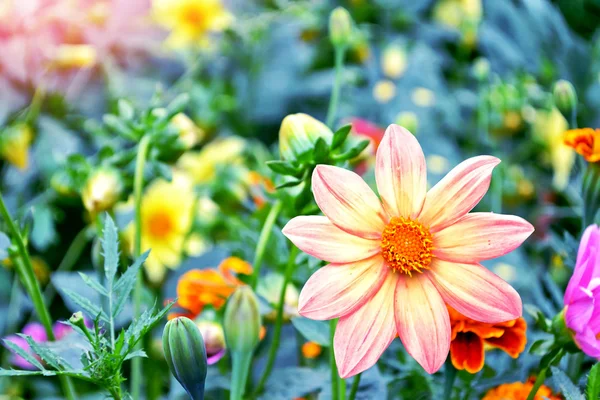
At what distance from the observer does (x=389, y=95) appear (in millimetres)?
965

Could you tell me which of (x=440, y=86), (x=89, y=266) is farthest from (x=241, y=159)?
(x=440, y=86)

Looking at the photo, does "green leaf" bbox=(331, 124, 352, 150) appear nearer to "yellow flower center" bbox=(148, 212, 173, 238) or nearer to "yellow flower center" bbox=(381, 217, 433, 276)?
"yellow flower center" bbox=(381, 217, 433, 276)

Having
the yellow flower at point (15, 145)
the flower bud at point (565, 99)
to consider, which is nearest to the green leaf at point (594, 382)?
the flower bud at point (565, 99)

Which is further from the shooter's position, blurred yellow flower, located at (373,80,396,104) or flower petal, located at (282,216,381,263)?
blurred yellow flower, located at (373,80,396,104)

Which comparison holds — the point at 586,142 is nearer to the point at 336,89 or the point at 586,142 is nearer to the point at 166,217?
the point at 336,89

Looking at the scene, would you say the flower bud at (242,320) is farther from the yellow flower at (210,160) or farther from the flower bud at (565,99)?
the yellow flower at (210,160)

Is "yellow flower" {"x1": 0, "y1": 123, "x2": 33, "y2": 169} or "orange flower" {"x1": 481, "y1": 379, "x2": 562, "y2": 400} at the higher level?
"yellow flower" {"x1": 0, "y1": 123, "x2": 33, "y2": 169}

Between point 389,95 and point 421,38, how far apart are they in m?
0.22

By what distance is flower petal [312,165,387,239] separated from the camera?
11.8 inches

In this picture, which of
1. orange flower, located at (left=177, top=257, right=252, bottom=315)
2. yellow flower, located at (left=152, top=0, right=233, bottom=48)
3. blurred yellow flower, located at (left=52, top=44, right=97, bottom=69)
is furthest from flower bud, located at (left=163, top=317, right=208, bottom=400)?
yellow flower, located at (left=152, top=0, right=233, bottom=48)

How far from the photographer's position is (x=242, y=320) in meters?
0.32

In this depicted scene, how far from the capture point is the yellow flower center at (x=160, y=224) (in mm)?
729

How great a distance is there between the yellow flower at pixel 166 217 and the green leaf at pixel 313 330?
335 millimetres

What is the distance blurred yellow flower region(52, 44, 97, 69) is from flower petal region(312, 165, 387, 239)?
52cm
